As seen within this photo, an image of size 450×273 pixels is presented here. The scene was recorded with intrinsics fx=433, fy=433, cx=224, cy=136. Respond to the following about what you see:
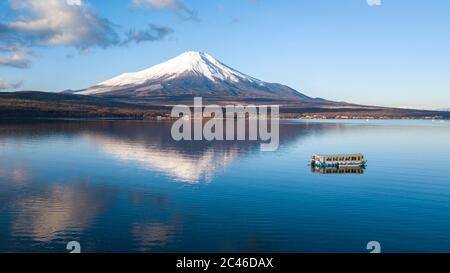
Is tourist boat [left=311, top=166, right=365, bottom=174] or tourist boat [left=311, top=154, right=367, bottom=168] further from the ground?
tourist boat [left=311, top=154, right=367, bottom=168]

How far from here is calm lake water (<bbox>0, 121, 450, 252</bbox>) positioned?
19125mm

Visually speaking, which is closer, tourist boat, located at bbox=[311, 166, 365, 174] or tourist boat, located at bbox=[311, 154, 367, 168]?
tourist boat, located at bbox=[311, 166, 365, 174]

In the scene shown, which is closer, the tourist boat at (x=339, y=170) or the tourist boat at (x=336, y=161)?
the tourist boat at (x=339, y=170)

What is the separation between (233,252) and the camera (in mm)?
17875

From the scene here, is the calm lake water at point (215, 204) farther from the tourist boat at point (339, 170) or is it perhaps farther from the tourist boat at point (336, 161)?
the tourist boat at point (336, 161)

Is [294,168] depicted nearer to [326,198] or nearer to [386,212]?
[326,198]

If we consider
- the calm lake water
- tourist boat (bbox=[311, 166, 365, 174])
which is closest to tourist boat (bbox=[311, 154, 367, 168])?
tourist boat (bbox=[311, 166, 365, 174])

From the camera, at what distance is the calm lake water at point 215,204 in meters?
19.1

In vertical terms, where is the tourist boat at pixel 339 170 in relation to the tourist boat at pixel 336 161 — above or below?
→ below

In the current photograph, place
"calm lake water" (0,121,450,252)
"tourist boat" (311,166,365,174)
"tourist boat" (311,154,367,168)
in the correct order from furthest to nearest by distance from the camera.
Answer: "tourist boat" (311,154,367,168)
"tourist boat" (311,166,365,174)
"calm lake water" (0,121,450,252)

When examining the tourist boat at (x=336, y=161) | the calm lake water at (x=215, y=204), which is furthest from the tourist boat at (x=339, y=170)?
the calm lake water at (x=215, y=204)

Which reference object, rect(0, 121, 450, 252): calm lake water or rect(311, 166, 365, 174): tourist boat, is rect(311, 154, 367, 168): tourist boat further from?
rect(0, 121, 450, 252): calm lake water

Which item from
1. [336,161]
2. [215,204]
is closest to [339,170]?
[336,161]
